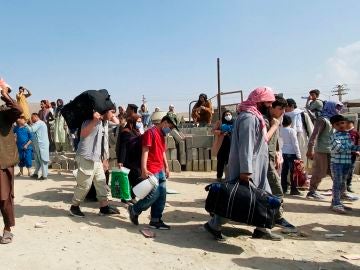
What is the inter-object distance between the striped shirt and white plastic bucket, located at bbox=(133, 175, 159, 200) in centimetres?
299

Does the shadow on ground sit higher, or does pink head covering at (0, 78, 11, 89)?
pink head covering at (0, 78, 11, 89)

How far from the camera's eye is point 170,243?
471cm

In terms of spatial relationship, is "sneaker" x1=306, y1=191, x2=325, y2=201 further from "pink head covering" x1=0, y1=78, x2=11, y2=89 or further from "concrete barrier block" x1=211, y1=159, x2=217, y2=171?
"pink head covering" x1=0, y1=78, x2=11, y2=89

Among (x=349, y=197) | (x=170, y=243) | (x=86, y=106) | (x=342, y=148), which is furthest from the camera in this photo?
(x=349, y=197)

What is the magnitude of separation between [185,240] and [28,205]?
3.15m

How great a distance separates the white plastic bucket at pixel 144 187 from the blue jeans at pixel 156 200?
0.26 ft

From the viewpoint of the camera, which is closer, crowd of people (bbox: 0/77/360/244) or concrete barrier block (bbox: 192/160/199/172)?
crowd of people (bbox: 0/77/360/244)

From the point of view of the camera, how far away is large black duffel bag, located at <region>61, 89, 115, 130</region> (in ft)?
17.8

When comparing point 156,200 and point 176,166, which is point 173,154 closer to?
point 176,166

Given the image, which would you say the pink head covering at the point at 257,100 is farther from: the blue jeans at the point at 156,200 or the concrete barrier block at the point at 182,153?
the concrete barrier block at the point at 182,153

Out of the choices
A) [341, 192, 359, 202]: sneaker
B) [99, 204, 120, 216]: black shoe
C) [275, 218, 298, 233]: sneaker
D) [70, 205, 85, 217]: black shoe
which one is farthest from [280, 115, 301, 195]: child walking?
[70, 205, 85, 217]: black shoe

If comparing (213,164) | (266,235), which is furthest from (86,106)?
(213,164)

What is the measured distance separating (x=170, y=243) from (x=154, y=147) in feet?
4.05

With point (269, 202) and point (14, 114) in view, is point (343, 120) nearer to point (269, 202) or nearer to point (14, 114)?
point (269, 202)
